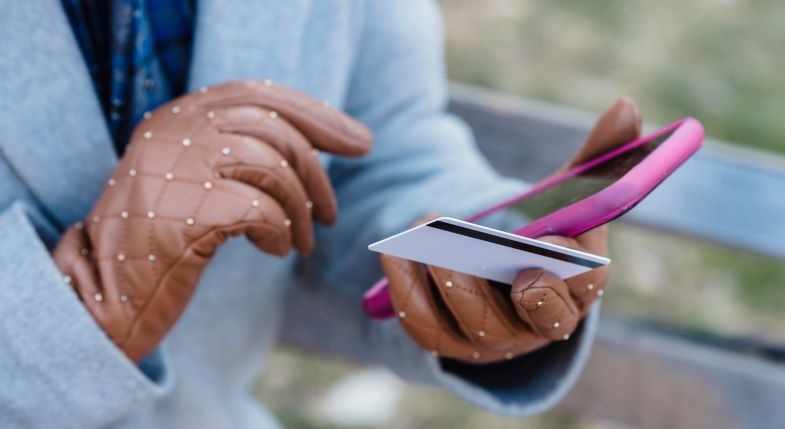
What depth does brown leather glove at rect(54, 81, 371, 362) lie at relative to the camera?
0.63m

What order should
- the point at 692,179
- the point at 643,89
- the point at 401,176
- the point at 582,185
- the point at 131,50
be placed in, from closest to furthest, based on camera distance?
the point at 582,185
the point at 131,50
the point at 401,176
the point at 692,179
the point at 643,89

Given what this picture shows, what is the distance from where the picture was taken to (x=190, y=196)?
2.07 feet

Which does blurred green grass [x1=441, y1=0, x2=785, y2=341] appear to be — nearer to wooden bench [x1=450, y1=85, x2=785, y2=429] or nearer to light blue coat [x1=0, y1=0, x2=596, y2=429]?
wooden bench [x1=450, y1=85, x2=785, y2=429]

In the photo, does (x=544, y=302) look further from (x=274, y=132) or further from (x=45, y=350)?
(x=45, y=350)

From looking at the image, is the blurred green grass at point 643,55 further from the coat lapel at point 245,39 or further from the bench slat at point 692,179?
the coat lapel at point 245,39

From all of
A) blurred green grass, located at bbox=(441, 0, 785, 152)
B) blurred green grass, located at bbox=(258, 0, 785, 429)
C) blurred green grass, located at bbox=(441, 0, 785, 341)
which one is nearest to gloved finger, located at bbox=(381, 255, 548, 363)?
blurred green grass, located at bbox=(258, 0, 785, 429)

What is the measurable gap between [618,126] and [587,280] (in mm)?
138

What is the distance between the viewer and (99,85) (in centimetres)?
76

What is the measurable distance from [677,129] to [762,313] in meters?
1.15

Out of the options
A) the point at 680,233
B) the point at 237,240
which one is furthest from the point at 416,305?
the point at 680,233

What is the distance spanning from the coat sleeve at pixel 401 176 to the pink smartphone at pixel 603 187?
11cm

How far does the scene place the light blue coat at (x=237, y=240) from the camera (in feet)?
2.17

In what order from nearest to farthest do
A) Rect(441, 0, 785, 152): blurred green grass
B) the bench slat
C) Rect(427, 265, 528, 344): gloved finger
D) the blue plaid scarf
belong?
Rect(427, 265, 528, 344): gloved finger
the blue plaid scarf
the bench slat
Rect(441, 0, 785, 152): blurred green grass

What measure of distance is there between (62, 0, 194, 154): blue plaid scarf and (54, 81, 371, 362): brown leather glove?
8 centimetres
